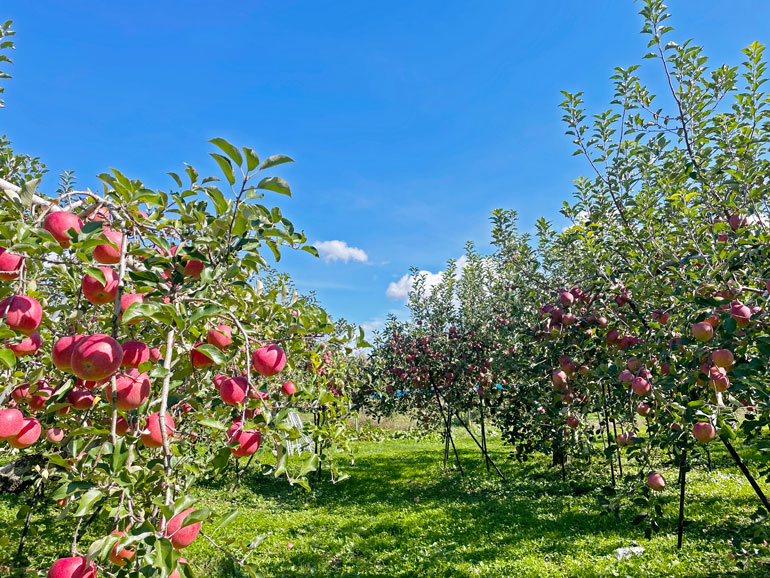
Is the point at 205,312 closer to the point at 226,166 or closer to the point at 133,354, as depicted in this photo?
the point at 133,354

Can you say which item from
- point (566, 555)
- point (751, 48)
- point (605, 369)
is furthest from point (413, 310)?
point (751, 48)

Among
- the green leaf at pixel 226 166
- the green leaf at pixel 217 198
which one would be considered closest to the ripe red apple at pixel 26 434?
the green leaf at pixel 217 198

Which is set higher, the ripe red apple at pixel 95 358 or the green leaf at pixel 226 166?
the green leaf at pixel 226 166

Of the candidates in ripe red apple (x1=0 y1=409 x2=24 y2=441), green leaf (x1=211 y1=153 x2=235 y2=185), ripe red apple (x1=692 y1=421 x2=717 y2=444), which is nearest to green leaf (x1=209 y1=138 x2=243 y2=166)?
green leaf (x1=211 y1=153 x2=235 y2=185)

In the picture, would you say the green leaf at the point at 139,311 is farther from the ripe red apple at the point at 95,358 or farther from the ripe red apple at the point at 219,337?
the ripe red apple at the point at 219,337

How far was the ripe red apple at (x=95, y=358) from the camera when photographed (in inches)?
48.3

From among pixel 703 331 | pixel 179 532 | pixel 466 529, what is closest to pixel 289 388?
pixel 179 532

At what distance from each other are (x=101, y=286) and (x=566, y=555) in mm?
5620

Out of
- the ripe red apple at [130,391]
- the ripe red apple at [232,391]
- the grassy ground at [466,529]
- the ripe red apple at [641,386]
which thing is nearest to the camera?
the ripe red apple at [130,391]

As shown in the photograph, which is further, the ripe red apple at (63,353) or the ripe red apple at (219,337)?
the ripe red apple at (219,337)

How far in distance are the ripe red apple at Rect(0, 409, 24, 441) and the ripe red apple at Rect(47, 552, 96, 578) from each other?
1.97 feet

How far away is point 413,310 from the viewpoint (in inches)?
471

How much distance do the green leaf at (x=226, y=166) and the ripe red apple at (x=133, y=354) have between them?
2.03ft

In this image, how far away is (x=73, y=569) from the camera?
1.22 meters
